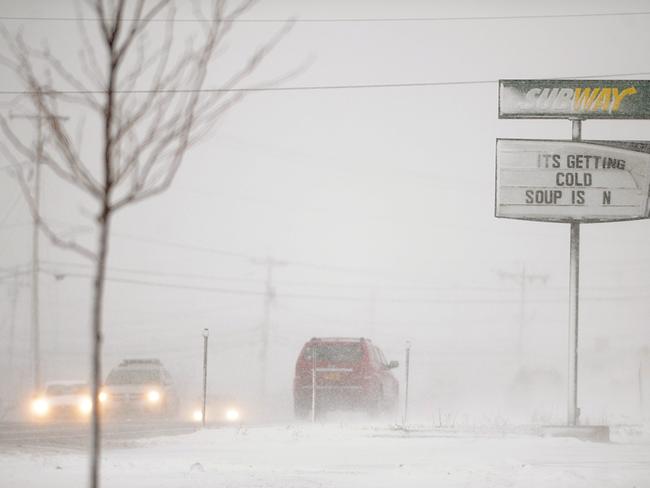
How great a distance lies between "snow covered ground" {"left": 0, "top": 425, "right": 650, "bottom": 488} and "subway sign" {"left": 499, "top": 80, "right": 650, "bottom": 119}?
6.50 metres

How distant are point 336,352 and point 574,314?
5.04 m

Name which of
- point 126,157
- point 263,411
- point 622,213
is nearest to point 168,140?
point 126,157

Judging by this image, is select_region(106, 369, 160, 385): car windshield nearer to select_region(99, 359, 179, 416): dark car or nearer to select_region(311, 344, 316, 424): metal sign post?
select_region(99, 359, 179, 416): dark car

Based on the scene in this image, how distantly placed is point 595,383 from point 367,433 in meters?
43.6

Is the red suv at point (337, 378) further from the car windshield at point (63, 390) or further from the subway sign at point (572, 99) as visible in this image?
the car windshield at point (63, 390)

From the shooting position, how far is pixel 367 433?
704 inches

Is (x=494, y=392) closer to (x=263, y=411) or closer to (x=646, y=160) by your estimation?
(x=263, y=411)

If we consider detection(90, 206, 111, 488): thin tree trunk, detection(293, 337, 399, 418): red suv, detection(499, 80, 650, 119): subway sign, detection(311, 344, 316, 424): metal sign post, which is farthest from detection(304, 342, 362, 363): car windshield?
detection(90, 206, 111, 488): thin tree trunk

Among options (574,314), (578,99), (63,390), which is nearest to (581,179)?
(578,99)

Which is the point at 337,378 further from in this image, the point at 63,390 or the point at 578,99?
the point at 63,390

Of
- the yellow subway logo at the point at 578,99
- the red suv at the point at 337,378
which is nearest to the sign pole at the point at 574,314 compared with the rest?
the yellow subway logo at the point at 578,99

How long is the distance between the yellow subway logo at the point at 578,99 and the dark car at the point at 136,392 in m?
12.4

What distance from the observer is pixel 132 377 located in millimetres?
27875

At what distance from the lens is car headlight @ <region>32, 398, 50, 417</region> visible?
89.3ft
